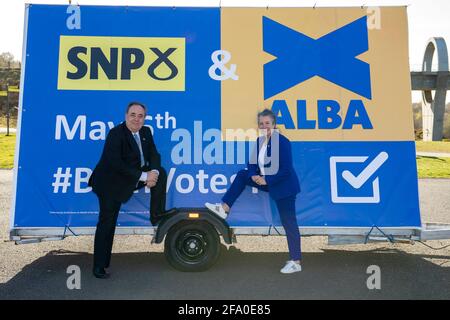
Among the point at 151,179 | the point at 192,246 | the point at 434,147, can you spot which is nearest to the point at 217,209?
the point at 192,246

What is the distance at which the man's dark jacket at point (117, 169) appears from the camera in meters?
4.23

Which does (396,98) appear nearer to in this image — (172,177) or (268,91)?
(268,91)

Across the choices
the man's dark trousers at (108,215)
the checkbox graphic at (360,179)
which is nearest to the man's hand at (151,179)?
the man's dark trousers at (108,215)

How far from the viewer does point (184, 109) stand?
4672 mm

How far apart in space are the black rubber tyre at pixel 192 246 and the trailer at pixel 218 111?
2 cm

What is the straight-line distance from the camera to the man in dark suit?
4.24 m

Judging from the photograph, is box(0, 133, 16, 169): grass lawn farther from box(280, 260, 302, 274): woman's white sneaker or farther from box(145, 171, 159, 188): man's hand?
box(280, 260, 302, 274): woman's white sneaker

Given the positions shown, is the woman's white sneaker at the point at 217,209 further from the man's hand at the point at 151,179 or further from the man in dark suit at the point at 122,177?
the man's hand at the point at 151,179

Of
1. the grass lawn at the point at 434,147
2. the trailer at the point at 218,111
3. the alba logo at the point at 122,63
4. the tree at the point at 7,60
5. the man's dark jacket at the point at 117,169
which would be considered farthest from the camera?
the tree at the point at 7,60

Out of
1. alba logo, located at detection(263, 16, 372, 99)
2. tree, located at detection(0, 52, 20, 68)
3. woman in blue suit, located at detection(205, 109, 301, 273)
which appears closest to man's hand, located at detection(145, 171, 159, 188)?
woman in blue suit, located at detection(205, 109, 301, 273)

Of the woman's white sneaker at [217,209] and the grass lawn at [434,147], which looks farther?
the grass lawn at [434,147]

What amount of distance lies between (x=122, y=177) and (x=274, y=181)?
186cm

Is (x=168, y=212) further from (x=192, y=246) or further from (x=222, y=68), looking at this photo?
(x=222, y=68)
